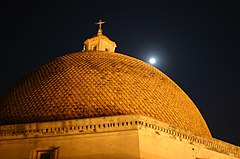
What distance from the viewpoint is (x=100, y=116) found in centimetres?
1024

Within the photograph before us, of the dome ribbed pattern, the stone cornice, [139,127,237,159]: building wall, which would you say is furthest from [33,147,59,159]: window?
[139,127,237,159]: building wall

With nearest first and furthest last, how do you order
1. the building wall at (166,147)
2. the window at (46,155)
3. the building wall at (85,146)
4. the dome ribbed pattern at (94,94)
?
the building wall at (85,146) < the building wall at (166,147) < the window at (46,155) < the dome ribbed pattern at (94,94)

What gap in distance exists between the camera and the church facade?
9.64 meters

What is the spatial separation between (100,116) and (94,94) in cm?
104

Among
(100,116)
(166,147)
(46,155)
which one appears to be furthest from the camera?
(100,116)

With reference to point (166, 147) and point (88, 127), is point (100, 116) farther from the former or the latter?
point (166, 147)

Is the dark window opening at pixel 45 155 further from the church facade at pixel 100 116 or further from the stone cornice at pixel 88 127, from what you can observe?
the stone cornice at pixel 88 127

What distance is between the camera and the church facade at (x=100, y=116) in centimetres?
964

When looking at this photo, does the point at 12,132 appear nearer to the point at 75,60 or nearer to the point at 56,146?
the point at 56,146

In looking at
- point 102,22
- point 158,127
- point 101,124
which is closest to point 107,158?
point 101,124

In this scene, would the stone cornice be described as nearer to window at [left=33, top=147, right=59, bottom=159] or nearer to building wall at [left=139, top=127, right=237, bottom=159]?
building wall at [left=139, top=127, right=237, bottom=159]

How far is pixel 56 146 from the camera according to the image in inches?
382

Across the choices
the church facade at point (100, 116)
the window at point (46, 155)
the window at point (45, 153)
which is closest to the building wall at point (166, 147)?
the church facade at point (100, 116)

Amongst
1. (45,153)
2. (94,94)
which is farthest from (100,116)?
(45,153)
